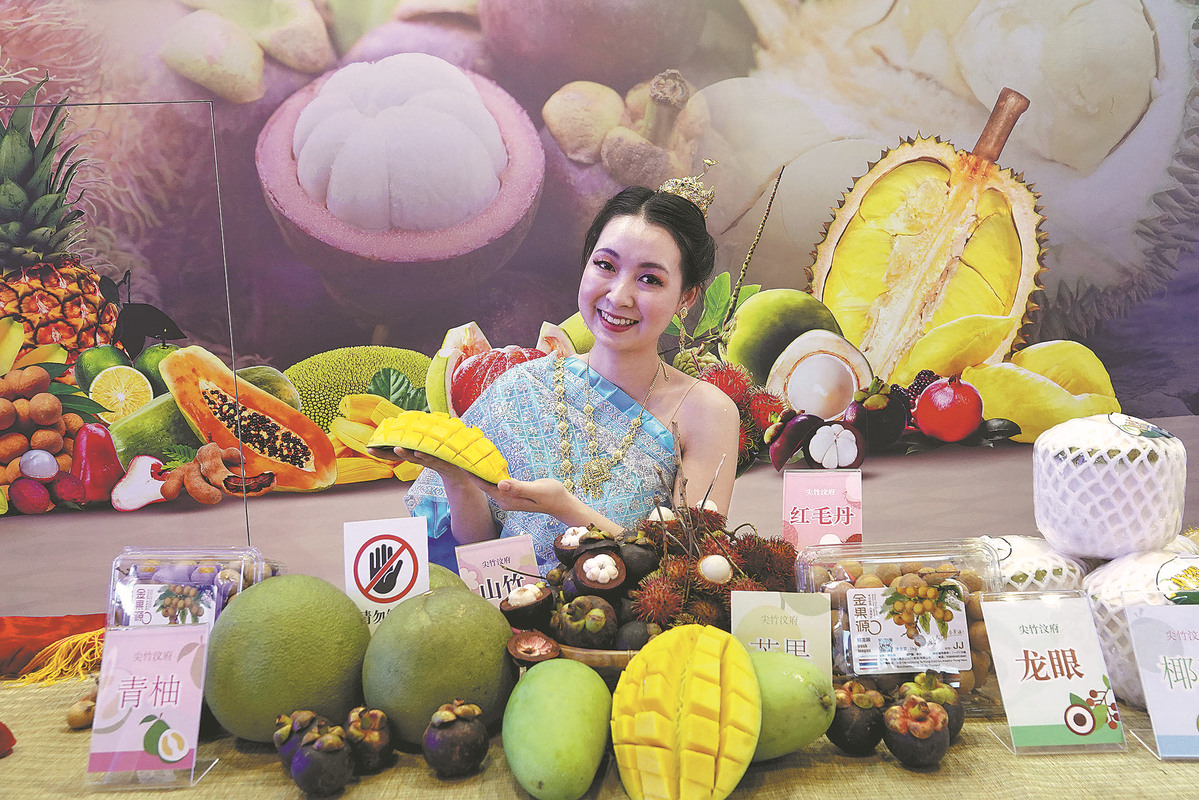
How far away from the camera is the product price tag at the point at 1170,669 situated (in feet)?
3.14

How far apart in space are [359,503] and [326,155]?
4.10ft

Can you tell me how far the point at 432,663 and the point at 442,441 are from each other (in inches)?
15.9

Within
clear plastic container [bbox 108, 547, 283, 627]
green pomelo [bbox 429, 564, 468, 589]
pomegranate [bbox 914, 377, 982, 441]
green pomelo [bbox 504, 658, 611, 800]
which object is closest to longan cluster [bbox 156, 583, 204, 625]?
clear plastic container [bbox 108, 547, 283, 627]

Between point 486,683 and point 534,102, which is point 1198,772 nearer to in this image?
point 486,683

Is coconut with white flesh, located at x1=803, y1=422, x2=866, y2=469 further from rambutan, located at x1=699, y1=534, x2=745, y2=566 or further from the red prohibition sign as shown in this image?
the red prohibition sign

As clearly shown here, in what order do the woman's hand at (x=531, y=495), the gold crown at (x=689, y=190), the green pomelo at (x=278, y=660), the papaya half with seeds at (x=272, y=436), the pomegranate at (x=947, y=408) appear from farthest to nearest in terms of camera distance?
1. the pomegranate at (x=947, y=408)
2. the papaya half with seeds at (x=272, y=436)
3. the gold crown at (x=689, y=190)
4. the woman's hand at (x=531, y=495)
5. the green pomelo at (x=278, y=660)

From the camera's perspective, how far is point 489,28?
9.09 feet

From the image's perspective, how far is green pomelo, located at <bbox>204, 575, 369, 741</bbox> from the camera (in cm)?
93

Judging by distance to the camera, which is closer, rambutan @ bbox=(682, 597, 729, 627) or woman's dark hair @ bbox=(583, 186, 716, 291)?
rambutan @ bbox=(682, 597, 729, 627)

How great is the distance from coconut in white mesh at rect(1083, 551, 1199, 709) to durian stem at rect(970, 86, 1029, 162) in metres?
2.23

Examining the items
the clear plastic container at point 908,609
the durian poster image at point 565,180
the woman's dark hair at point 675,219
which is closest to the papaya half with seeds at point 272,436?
the durian poster image at point 565,180

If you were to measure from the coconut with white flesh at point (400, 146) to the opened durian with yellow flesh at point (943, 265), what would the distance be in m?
1.34

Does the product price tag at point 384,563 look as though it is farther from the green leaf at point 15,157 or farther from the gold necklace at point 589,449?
the green leaf at point 15,157

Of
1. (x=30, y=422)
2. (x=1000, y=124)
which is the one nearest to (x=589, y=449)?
(x=30, y=422)
